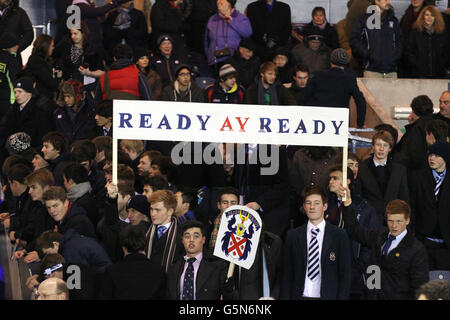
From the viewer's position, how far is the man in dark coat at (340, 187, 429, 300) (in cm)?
1202

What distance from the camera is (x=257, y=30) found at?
18.7 metres

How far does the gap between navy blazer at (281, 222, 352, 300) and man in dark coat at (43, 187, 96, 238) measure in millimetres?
1921

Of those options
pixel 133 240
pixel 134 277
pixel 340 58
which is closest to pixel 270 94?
pixel 340 58

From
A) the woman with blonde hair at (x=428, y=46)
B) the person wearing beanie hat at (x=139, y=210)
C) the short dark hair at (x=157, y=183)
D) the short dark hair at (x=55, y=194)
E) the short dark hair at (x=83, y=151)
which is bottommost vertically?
the person wearing beanie hat at (x=139, y=210)

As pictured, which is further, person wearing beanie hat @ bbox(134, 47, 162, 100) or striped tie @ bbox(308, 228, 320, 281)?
person wearing beanie hat @ bbox(134, 47, 162, 100)

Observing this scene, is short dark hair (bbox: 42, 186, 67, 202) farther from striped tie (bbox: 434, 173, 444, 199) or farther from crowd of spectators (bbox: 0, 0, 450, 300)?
striped tie (bbox: 434, 173, 444, 199)

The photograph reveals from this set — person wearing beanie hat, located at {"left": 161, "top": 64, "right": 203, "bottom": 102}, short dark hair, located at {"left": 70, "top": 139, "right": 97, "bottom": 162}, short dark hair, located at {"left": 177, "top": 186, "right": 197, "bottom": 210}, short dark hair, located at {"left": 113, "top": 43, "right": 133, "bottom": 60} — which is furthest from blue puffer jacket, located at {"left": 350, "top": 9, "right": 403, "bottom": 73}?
short dark hair, located at {"left": 70, "top": 139, "right": 97, "bottom": 162}

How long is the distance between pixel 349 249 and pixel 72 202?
2840mm

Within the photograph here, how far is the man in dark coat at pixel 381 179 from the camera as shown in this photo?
13555 mm

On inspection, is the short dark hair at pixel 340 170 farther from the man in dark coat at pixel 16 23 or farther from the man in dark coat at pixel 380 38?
the man in dark coat at pixel 16 23

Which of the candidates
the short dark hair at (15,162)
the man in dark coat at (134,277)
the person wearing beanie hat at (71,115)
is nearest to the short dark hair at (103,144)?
the short dark hair at (15,162)

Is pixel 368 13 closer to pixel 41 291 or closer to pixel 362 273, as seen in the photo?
pixel 362 273

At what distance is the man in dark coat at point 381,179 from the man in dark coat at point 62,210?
9.97ft

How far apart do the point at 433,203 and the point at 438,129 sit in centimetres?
127
